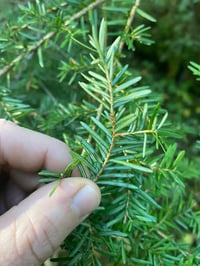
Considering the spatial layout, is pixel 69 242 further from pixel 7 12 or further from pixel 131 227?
pixel 7 12

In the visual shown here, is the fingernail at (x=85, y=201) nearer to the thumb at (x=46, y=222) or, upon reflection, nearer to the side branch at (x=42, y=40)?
the thumb at (x=46, y=222)

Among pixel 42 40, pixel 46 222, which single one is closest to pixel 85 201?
pixel 46 222

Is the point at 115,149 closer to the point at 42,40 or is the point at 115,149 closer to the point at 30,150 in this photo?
the point at 30,150

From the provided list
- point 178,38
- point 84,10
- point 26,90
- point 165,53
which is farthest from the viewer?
point 165,53

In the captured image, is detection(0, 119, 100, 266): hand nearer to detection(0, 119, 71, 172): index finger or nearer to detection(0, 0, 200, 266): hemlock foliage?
detection(0, 0, 200, 266): hemlock foliage

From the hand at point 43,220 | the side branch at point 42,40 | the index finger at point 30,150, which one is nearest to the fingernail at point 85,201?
the hand at point 43,220

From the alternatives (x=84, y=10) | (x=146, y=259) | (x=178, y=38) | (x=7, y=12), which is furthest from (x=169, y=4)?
(x=146, y=259)
